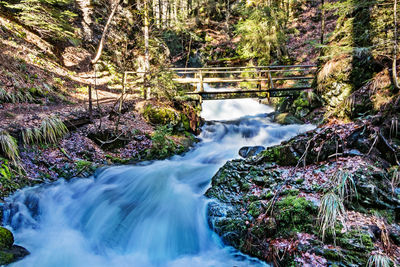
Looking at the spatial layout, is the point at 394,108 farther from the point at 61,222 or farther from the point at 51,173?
the point at 51,173

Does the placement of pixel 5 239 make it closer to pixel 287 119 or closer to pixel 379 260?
pixel 379 260

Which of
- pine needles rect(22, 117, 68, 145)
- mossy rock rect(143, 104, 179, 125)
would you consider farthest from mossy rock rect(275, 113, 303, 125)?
pine needles rect(22, 117, 68, 145)

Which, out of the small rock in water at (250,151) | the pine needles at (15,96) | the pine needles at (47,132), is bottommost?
the small rock in water at (250,151)

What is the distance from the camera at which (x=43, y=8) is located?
953 cm

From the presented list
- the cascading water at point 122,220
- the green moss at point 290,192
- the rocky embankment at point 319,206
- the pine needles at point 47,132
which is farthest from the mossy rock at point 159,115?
the green moss at point 290,192

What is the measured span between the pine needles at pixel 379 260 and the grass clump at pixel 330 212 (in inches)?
17.5

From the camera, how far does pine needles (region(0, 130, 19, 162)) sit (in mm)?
4430

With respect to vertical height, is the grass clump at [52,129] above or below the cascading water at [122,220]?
above

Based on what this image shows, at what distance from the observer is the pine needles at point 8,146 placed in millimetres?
4430

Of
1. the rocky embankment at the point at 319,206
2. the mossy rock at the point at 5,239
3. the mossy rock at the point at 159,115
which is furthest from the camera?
the mossy rock at the point at 159,115

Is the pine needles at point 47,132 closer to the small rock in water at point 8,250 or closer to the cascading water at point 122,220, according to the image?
the cascading water at point 122,220

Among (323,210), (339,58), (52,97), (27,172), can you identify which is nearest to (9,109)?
(52,97)

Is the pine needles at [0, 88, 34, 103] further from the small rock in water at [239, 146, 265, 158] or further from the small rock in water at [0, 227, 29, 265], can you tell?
the small rock in water at [239, 146, 265, 158]

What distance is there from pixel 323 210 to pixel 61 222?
15.6 feet
